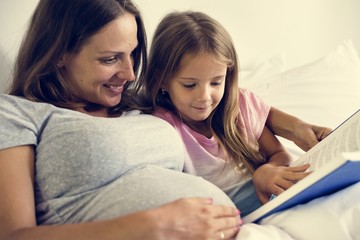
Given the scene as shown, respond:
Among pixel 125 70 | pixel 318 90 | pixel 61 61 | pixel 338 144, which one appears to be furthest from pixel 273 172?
pixel 318 90

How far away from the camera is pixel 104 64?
95 cm

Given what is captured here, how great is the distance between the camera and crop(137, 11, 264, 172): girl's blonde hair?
1033 millimetres

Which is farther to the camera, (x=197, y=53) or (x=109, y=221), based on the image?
(x=197, y=53)

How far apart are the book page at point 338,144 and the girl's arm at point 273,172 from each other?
0.03 m

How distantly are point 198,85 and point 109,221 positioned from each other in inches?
17.4

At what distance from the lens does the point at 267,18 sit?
1758 mm

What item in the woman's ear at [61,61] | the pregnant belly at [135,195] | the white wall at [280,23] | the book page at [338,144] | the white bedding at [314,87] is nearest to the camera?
the pregnant belly at [135,195]

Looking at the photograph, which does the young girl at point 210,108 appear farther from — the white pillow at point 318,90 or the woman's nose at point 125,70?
the white pillow at point 318,90

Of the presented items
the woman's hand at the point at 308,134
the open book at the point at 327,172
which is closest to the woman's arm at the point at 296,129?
the woman's hand at the point at 308,134

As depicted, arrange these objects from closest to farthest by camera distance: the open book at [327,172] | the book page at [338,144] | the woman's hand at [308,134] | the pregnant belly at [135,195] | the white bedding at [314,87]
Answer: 1. the open book at [327,172]
2. the pregnant belly at [135,195]
3. the book page at [338,144]
4. the woman's hand at [308,134]
5. the white bedding at [314,87]

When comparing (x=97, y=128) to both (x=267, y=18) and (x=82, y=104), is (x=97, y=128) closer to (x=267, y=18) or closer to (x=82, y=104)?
(x=82, y=104)

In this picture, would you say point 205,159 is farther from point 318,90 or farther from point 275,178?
point 318,90

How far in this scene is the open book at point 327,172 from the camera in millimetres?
634

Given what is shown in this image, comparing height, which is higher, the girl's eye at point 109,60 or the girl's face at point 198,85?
the girl's eye at point 109,60
